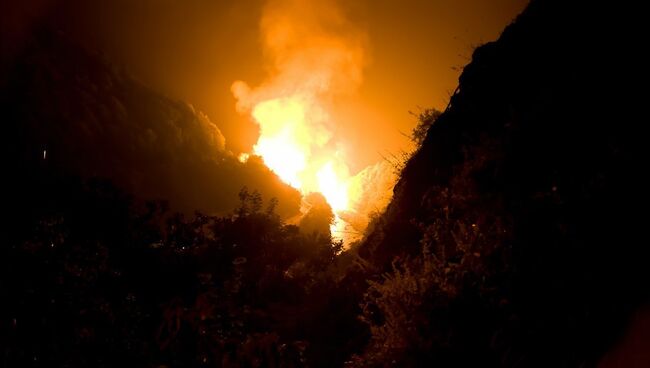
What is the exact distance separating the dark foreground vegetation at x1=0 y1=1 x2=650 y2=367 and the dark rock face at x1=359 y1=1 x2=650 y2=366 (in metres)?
0.02

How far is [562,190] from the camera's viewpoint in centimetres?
528

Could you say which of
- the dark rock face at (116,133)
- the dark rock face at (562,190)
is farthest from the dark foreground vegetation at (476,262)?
the dark rock face at (116,133)

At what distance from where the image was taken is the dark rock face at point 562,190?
4320 mm

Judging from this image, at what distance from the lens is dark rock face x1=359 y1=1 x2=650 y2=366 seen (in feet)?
14.2

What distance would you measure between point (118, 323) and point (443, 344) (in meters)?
4.11

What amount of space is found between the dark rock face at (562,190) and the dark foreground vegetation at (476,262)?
0.02 m

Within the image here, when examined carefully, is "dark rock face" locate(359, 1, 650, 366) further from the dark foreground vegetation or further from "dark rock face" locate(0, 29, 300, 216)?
"dark rock face" locate(0, 29, 300, 216)

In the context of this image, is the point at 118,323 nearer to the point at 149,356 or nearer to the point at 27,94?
the point at 149,356

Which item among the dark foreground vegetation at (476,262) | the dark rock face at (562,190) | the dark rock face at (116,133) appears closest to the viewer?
A: the dark foreground vegetation at (476,262)

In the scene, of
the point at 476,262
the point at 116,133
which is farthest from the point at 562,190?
the point at 116,133

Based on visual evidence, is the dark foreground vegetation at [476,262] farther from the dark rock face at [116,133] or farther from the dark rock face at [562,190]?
the dark rock face at [116,133]

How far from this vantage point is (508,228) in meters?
5.54

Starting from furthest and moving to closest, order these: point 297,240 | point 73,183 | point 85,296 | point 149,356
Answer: point 297,240
point 73,183
point 85,296
point 149,356

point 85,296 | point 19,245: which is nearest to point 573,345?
point 85,296
